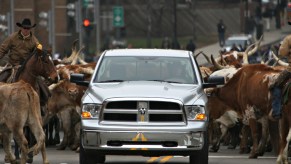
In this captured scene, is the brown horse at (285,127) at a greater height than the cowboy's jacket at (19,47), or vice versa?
the cowboy's jacket at (19,47)

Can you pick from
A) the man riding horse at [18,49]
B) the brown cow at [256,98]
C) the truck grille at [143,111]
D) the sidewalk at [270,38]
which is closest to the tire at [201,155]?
the truck grille at [143,111]

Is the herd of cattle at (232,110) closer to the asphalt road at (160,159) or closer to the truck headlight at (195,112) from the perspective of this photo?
the asphalt road at (160,159)

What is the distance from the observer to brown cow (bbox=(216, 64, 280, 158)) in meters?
24.9

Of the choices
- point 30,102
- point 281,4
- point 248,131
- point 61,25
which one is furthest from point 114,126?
point 281,4

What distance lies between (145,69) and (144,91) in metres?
1.32

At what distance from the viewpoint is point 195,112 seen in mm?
20422

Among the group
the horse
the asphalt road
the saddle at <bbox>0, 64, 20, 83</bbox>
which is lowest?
the asphalt road

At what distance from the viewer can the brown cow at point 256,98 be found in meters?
24.9

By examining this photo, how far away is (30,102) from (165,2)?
85.2 metres

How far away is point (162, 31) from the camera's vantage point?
358 ft

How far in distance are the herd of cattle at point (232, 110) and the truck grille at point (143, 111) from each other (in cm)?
138

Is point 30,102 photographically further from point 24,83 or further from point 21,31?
point 21,31

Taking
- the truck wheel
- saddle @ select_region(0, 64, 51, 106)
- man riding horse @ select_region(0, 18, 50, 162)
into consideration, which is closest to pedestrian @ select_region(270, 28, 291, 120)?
the truck wheel

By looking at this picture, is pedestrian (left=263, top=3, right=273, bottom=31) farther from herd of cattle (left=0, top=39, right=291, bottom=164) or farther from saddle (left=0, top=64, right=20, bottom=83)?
saddle (left=0, top=64, right=20, bottom=83)
